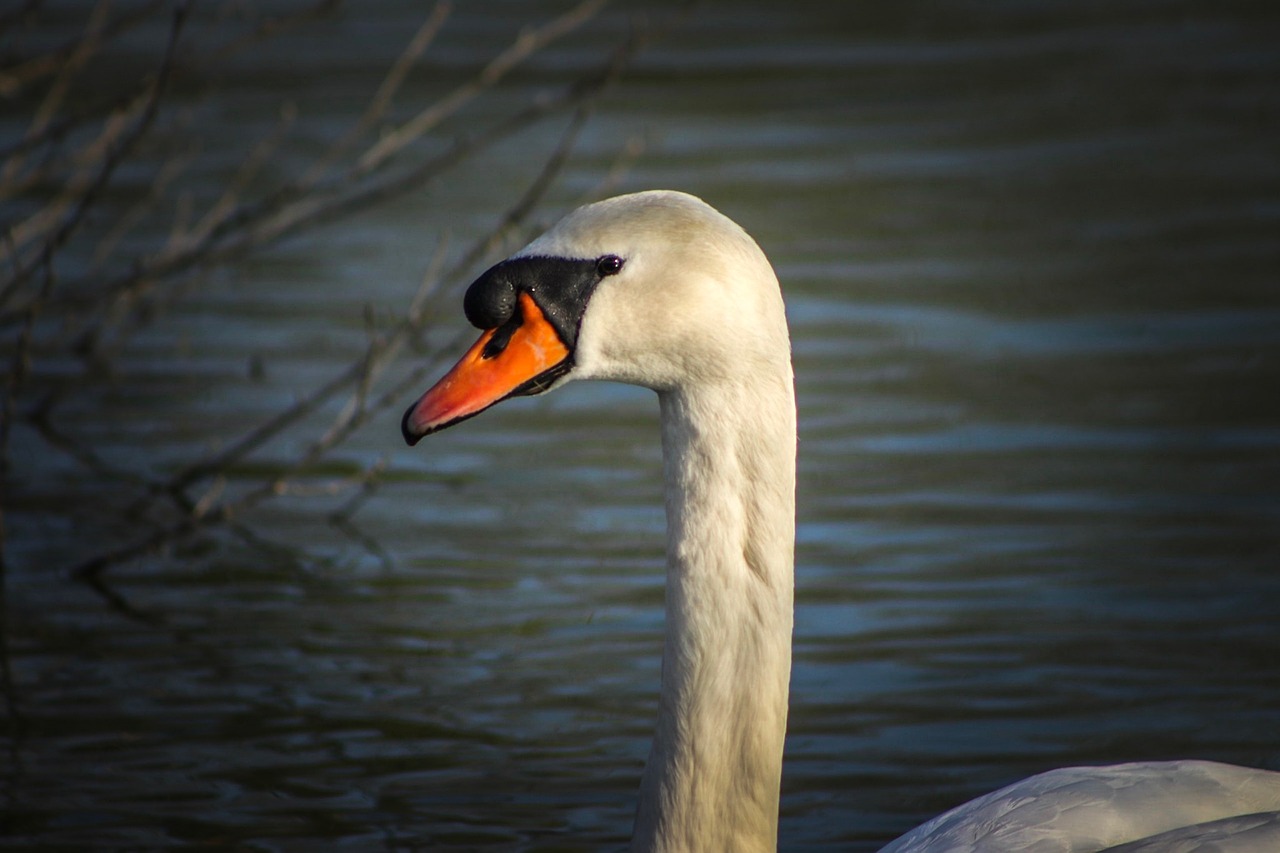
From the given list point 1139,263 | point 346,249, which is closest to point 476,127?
point 346,249

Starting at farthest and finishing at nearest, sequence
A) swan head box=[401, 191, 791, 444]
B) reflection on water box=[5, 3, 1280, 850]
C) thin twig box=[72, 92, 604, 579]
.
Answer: thin twig box=[72, 92, 604, 579] → reflection on water box=[5, 3, 1280, 850] → swan head box=[401, 191, 791, 444]

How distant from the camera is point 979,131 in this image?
11.5m

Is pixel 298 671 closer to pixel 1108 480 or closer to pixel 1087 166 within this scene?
pixel 1108 480

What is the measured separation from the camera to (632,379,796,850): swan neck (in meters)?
3.28

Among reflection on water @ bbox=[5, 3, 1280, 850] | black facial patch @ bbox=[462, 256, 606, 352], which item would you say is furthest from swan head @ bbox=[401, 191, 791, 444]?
reflection on water @ bbox=[5, 3, 1280, 850]

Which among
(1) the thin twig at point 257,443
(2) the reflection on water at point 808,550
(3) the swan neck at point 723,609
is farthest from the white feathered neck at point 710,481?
(1) the thin twig at point 257,443

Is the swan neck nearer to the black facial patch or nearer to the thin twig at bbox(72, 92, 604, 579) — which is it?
the black facial patch

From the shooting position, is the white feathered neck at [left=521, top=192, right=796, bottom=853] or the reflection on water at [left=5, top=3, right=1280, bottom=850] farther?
the reflection on water at [left=5, top=3, right=1280, bottom=850]

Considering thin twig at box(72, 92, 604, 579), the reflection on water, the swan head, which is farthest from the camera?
thin twig at box(72, 92, 604, 579)

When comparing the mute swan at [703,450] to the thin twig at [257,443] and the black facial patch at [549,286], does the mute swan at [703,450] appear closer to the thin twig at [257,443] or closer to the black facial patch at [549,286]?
the black facial patch at [549,286]

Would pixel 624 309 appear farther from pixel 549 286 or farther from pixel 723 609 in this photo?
pixel 723 609

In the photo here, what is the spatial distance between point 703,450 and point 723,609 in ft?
0.84

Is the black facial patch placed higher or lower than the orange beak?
higher

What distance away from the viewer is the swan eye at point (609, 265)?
3307 mm
